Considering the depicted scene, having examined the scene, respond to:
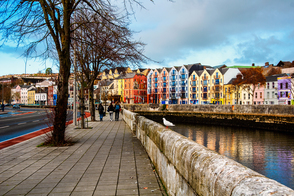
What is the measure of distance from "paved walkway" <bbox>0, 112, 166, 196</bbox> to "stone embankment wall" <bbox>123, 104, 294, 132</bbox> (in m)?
32.9

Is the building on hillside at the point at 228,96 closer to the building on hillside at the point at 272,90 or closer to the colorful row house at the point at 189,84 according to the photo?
the colorful row house at the point at 189,84

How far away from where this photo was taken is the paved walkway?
5.23 metres

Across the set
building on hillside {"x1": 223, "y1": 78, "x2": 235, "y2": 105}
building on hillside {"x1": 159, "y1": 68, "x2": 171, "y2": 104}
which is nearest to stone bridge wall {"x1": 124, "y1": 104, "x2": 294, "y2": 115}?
building on hillside {"x1": 223, "y1": 78, "x2": 235, "y2": 105}

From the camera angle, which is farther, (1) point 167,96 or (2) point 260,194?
(1) point 167,96

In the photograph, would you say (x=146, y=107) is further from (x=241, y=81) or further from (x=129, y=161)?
(x=129, y=161)

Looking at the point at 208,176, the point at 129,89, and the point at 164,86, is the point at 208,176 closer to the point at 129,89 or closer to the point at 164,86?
the point at 164,86

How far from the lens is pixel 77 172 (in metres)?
6.61

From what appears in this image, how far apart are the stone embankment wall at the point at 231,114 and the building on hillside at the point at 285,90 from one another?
22.3m

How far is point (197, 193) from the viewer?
115 inches

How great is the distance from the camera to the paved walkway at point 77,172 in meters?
5.23

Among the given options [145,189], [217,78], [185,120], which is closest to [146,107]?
[185,120]

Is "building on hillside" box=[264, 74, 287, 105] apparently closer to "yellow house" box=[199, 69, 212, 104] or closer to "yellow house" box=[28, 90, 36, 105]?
"yellow house" box=[199, 69, 212, 104]

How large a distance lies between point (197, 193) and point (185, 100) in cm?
10324

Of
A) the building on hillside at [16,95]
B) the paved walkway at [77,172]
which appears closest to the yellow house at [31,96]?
the building on hillside at [16,95]
